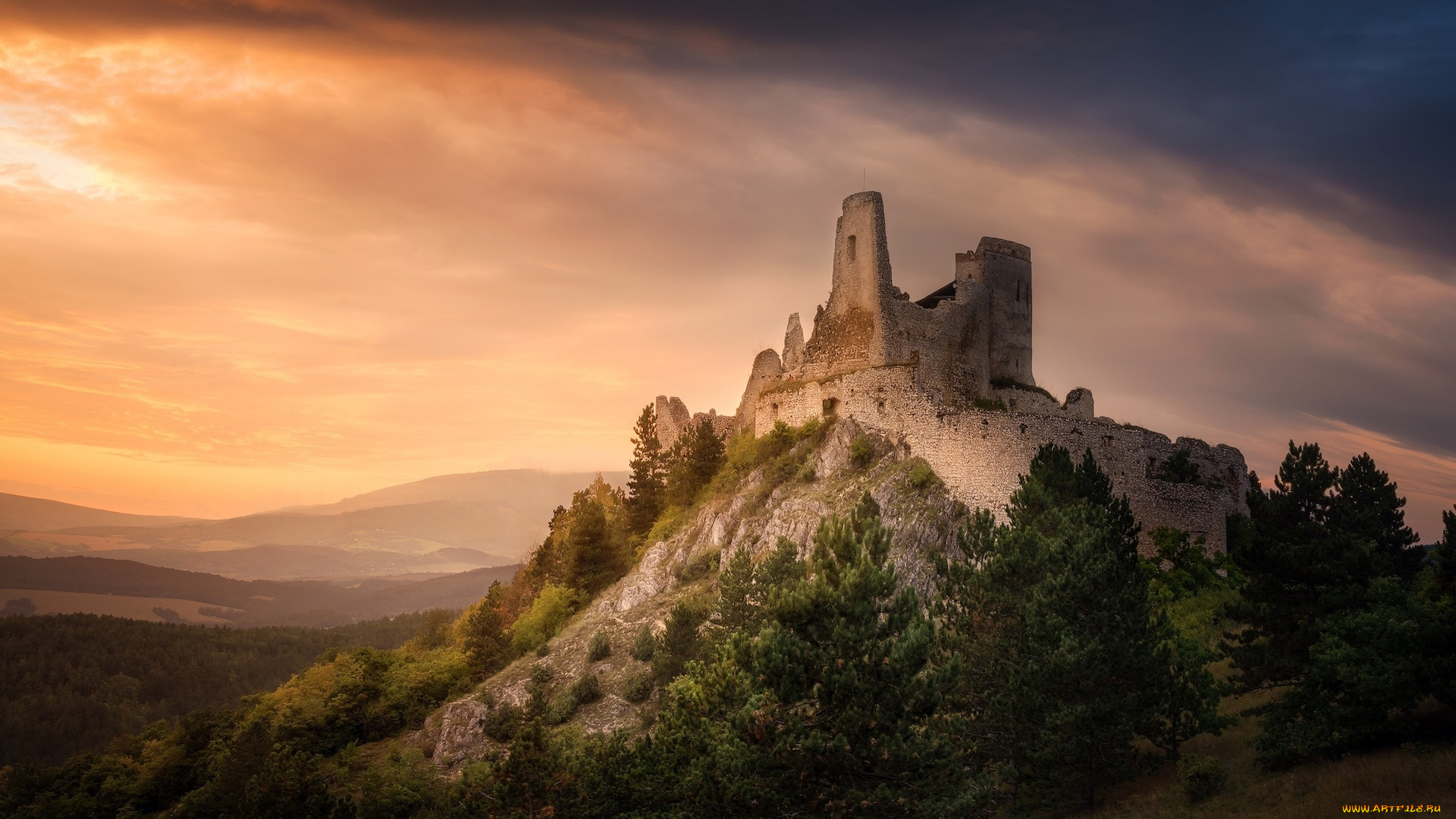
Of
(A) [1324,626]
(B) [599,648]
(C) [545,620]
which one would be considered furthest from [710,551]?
(A) [1324,626]

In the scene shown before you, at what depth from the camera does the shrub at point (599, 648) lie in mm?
41781

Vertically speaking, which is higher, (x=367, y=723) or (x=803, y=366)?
(x=803, y=366)

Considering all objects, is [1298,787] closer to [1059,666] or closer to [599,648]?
[1059,666]

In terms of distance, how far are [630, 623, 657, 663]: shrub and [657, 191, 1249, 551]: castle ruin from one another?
13.0m

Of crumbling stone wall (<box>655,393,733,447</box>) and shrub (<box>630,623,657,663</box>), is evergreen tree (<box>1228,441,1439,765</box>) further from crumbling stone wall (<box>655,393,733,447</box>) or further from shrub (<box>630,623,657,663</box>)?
crumbling stone wall (<box>655,393,733,447</box>)

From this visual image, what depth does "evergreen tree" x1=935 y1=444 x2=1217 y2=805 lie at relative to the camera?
25.9 m

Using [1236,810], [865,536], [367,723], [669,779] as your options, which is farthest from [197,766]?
[1236,810]

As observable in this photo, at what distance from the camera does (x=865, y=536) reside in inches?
942

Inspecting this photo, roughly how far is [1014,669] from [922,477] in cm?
1363

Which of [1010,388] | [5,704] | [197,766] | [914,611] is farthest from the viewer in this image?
[5,704]

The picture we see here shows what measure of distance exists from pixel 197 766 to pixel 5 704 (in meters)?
69.7

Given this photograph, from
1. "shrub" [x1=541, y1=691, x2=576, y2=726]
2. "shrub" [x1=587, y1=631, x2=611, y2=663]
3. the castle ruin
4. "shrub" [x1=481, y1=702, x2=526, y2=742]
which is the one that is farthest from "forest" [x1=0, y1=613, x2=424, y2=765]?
the castle ruin

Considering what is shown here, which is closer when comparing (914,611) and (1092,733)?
(914,611)

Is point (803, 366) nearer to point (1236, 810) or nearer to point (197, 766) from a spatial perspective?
point (1236, 810)
